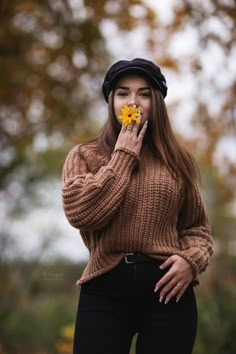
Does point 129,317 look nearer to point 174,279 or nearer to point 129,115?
point 174,279

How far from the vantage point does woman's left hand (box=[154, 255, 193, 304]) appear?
2697mm

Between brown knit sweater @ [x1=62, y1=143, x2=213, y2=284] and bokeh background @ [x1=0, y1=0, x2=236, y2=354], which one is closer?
brown knit sweater @ [x1=62, y1=143, x2=213, y2=284]

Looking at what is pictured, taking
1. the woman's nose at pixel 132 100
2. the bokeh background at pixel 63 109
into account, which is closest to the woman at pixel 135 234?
the woman's nose at pixel 132 100

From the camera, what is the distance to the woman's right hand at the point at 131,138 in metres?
2.84

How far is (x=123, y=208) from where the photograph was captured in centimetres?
276

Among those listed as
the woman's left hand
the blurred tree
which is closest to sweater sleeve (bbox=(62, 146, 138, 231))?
the woman's left hand

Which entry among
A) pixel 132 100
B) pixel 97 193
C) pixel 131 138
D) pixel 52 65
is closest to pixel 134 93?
pixel 132 100

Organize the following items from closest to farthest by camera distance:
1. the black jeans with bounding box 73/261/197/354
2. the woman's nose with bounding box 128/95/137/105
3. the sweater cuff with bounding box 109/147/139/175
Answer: the black jeans with bounding box 73/261/197/354, the sweater cuff with bounding box 109/147/139/175, the woman's nose with bounding box 128/95/137/105

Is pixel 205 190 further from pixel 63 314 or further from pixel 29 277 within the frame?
pixel 63 314

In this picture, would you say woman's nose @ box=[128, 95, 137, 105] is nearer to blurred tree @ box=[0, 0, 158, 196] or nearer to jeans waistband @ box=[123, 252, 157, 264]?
jeans waistband @ box=[123, 252, 157, 264]

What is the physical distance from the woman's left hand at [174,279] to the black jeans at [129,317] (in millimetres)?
33

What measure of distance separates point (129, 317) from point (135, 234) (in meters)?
0.34

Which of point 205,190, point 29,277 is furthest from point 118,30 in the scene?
point 205,190

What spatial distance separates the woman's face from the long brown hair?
0.03 metres
